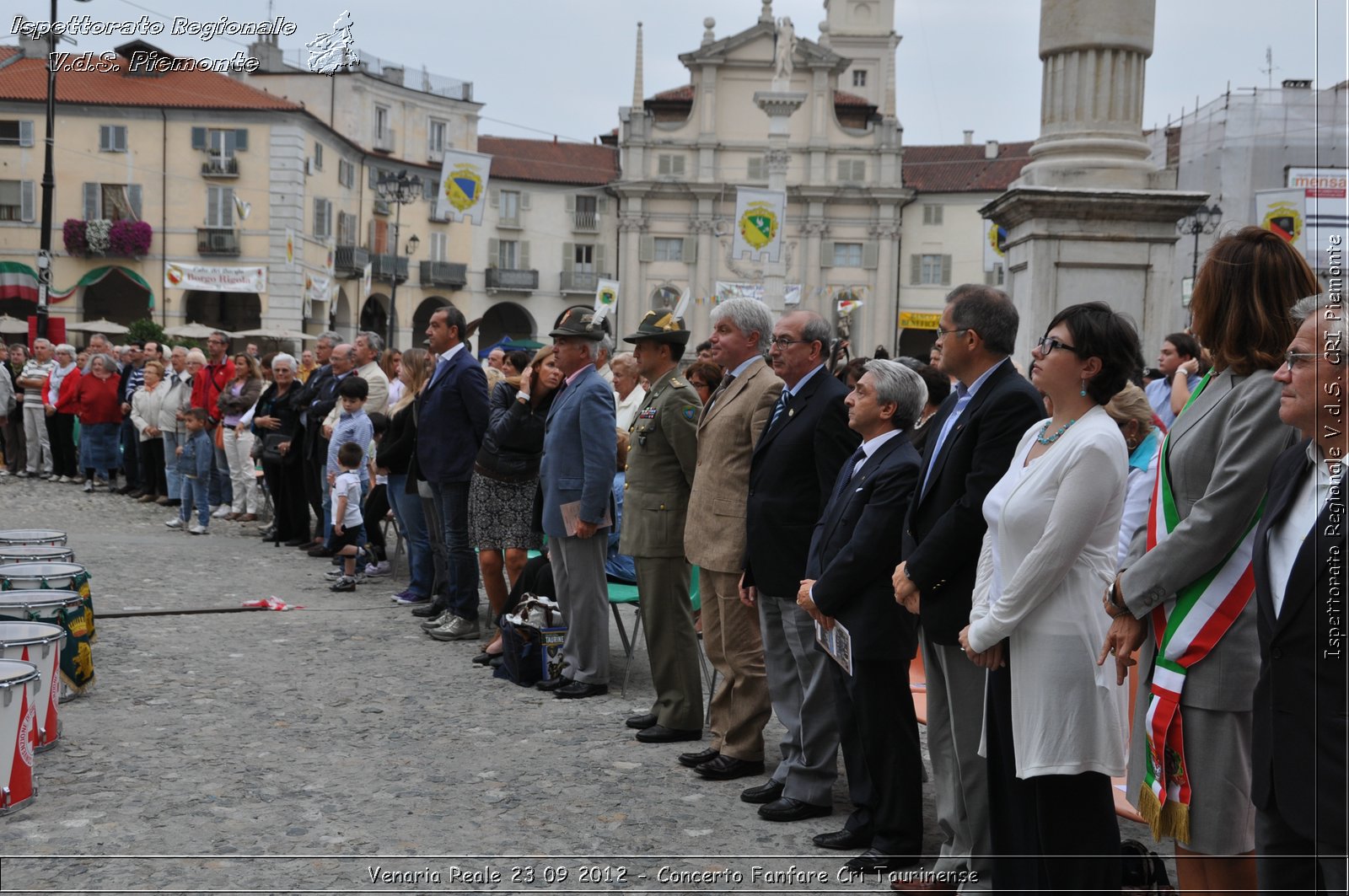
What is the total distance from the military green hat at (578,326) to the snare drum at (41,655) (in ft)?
10.1

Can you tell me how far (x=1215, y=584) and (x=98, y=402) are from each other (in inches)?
659

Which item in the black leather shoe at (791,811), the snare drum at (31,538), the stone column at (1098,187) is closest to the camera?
the black leather shoe at (791,811)

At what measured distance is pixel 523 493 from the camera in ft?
26.2

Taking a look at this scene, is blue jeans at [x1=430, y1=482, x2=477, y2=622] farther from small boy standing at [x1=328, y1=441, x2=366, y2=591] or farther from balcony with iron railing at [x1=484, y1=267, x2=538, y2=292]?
balcony with iron railing at [x1=484, y1=267, x2=538, y2=292]

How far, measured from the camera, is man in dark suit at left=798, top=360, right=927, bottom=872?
453 cm

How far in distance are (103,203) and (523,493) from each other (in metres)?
42.1

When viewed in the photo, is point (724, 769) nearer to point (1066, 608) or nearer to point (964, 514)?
point (964, 514)

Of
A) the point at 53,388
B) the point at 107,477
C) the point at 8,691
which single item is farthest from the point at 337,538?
the point at 53,388

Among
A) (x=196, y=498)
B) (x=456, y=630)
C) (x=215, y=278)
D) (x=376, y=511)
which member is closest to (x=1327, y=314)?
(x=456, y=630)

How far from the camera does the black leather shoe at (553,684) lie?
7.13 meters

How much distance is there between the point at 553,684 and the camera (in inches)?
282

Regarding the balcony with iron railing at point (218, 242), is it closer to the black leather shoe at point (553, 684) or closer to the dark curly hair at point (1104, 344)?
the black leather shoe at point (553, 684)

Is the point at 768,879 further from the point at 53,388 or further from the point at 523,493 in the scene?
the point at 53,388

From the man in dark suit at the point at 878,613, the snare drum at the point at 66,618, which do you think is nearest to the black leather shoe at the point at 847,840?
the man in dark suit at the point at 878,613
